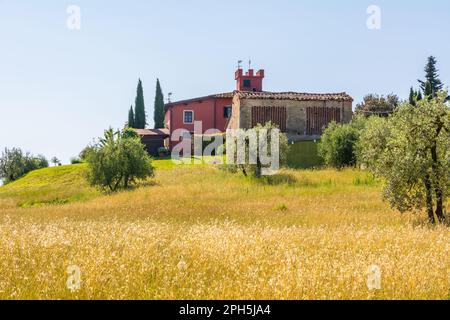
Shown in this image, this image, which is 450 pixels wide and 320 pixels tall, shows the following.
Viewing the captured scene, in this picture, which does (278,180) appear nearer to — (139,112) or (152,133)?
(152,133)

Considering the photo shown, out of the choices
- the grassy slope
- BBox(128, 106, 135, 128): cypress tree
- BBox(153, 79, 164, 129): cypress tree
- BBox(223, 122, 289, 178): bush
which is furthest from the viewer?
BBox(153, 79, 164, 129): cypress tree

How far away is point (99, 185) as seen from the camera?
34.7 metres

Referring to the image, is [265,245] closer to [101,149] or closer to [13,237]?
[13,237]

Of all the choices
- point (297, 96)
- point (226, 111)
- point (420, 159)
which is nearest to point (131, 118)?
point (226, 111)

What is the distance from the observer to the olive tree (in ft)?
51.9

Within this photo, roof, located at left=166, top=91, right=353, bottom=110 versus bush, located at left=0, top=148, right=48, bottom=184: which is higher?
roof, located at left=166, top=91, right=353, bottom=110

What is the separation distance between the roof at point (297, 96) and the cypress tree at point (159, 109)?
37.2 m

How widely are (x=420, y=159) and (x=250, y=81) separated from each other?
5048 centimetres

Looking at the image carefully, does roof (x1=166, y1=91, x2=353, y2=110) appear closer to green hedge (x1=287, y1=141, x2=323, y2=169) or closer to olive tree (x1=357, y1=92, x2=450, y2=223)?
green hedge (x1=287, y1=141, x2=323, y2=169)

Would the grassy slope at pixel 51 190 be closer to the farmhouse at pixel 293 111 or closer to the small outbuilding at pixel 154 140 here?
the small outbuilding at pixel 154 140

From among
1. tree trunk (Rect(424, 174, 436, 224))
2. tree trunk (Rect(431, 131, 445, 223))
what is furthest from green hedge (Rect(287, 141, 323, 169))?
tree trunk (Rect(424, 174, 436, 224))

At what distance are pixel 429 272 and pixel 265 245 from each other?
2.81 metres

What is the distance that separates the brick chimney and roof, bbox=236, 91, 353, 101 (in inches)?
723

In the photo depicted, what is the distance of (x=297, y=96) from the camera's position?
45.6 meters
